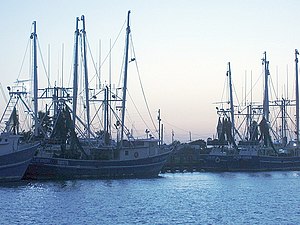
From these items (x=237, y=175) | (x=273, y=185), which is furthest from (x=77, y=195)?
(x=237, y=175)

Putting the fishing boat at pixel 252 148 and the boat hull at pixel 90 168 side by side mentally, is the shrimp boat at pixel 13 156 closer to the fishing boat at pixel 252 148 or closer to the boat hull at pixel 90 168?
the boat hull at pixel 90 168

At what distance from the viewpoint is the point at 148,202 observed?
62.0 meters

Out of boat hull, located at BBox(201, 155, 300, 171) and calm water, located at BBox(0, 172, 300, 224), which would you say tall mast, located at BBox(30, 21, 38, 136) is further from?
boat hull, located at BBox(201, 155, 300, 171)

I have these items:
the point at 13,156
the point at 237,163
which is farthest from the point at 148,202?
the point at 237,163

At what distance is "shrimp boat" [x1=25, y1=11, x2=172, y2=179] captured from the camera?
3236 inches

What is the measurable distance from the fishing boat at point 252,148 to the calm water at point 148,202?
80.4 ft

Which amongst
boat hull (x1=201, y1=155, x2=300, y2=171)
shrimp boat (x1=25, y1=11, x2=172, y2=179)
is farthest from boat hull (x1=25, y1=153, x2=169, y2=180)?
boat hull (x1=201, y1=155, x2=300, y2=171)

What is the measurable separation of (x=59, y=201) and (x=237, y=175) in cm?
4989

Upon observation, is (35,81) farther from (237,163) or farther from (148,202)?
(237,163)

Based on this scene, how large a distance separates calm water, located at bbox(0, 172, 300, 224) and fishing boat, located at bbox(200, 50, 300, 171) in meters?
24.5

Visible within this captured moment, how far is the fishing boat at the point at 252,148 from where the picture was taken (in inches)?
4508

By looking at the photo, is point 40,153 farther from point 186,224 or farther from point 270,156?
point 270,156

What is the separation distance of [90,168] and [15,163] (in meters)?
12.3

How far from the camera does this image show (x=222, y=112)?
121 meters
